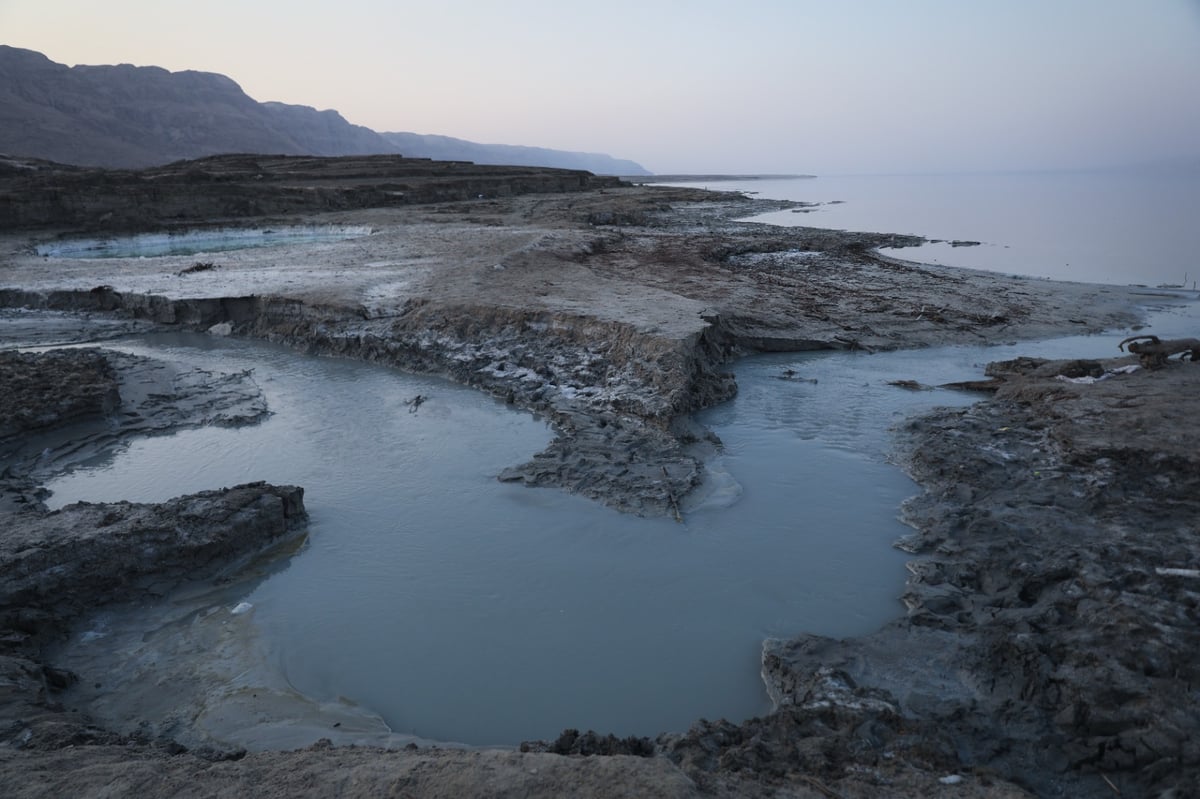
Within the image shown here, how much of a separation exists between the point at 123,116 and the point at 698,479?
333ft

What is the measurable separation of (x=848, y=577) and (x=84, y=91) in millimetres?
107734

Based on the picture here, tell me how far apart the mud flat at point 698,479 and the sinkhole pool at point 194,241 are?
743cm

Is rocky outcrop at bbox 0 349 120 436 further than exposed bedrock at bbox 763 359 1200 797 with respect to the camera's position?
Yes

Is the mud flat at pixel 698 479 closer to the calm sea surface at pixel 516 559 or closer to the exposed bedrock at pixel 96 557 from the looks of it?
the exposed bedrock at pixel 96 557

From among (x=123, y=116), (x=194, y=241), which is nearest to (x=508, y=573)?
(x=194, y=241)

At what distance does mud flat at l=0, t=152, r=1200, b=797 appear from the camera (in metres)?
2.99

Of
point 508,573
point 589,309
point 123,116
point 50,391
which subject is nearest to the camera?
point 508,573

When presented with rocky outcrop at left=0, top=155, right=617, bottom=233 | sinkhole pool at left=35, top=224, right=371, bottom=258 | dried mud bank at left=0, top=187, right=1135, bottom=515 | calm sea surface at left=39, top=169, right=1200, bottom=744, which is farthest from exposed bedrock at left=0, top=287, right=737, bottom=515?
rocky outcrop at left=0, top=155, right=617, bottom=233

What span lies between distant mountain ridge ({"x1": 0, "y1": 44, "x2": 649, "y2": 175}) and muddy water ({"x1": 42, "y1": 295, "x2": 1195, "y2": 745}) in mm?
64297

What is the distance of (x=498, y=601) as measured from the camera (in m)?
4.84

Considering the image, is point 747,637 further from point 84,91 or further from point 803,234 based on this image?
point 84,91

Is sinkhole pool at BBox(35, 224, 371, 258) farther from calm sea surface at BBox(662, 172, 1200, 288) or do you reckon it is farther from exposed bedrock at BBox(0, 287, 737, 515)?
calm sea surface at BBox(662, 172, 1200, 288)

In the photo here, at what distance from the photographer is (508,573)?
5.18 meters

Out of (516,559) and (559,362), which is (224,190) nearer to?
(559,362)
